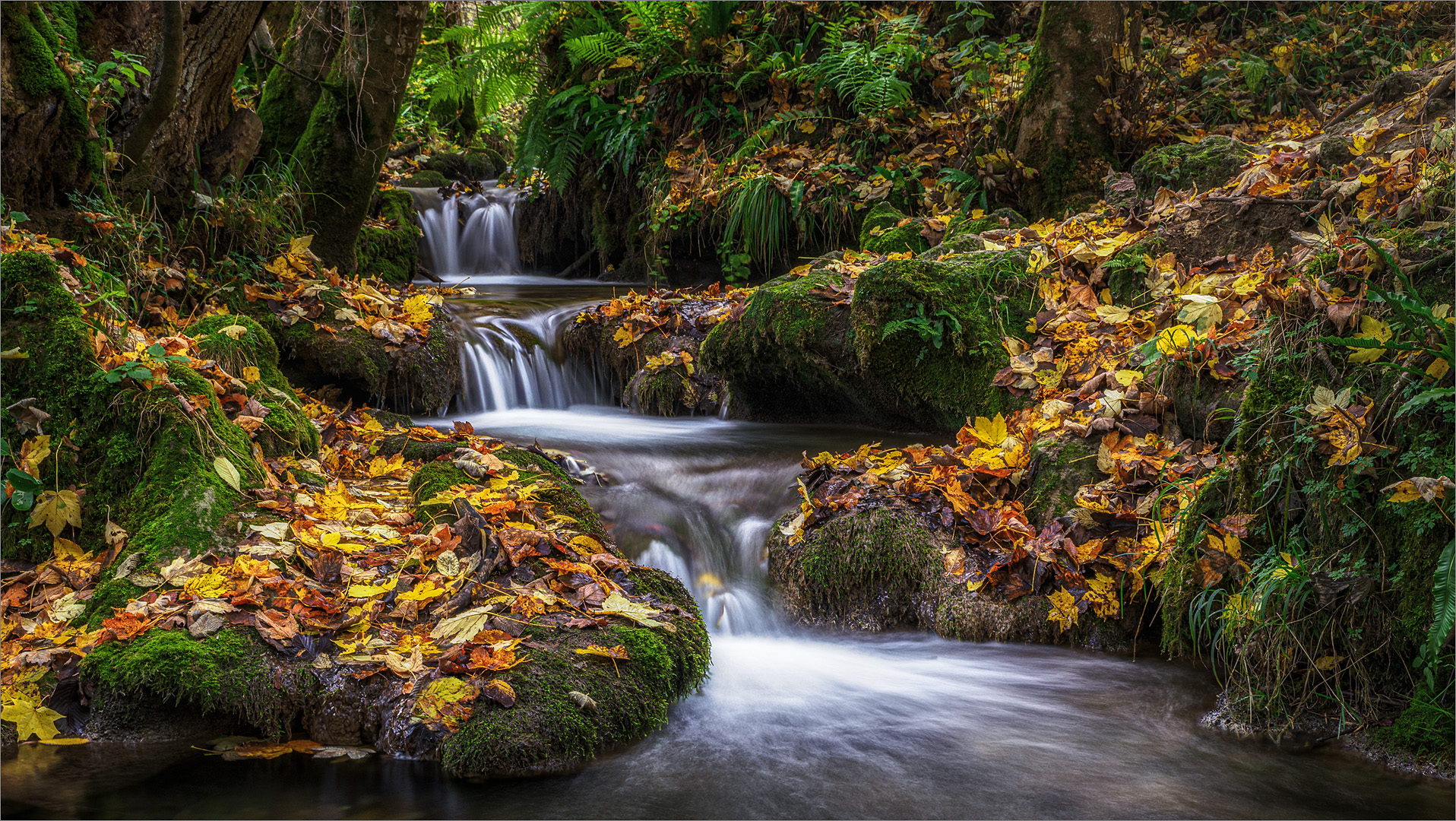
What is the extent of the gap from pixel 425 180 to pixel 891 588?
1096 centimetres

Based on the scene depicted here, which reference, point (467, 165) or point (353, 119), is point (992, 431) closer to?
point (353, 119)

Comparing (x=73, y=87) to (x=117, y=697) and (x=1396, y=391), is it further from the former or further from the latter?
(x=1396, y=391)

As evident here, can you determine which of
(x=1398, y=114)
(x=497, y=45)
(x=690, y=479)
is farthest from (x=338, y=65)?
(x=1398, y=114)

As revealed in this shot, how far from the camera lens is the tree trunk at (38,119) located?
481 centimetres

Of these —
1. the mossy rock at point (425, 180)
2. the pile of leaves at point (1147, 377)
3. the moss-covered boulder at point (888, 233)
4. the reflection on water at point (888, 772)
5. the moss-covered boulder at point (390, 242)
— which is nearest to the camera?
the reflection on water at point (888, 772)

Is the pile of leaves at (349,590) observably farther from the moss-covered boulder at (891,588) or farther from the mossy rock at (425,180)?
the mossy rock at (425,180)

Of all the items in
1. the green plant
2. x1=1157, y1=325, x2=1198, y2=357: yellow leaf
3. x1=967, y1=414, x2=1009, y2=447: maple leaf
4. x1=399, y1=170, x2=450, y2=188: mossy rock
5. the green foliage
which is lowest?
x1=967, y1=414, x2=1009, y2=447: maple leaf

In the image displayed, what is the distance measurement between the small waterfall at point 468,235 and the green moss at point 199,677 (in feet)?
28.0

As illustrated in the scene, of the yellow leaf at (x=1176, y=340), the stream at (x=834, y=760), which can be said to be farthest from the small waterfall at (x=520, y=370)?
the yellow leaf at (x=1176, y=340)

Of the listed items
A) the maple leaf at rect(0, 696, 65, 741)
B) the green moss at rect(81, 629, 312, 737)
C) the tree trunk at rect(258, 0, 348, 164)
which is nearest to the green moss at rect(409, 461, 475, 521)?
the green moss at rect(81, 629, 312, 737)

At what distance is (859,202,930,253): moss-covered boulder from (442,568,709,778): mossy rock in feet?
15.2

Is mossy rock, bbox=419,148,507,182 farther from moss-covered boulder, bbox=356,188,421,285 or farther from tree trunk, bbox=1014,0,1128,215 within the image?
tree trunk, bbox=1014,0,1128,215

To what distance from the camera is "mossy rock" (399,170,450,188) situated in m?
12.7

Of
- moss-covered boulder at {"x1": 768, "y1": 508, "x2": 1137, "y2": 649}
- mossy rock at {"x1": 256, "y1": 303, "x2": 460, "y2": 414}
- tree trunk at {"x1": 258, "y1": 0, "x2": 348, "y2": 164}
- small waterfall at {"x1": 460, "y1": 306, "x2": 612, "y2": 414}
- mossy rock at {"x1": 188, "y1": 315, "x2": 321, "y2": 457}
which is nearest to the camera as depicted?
moss-covered boulder at {"x1": 768, "y1": 508, "x2": 1137, "y2": 649}
